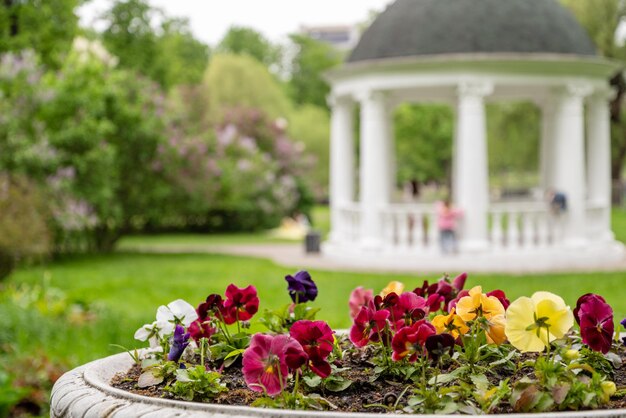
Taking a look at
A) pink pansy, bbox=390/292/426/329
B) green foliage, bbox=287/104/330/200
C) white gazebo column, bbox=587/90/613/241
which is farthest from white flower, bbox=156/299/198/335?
green foliage, bbox=287/104/330/200

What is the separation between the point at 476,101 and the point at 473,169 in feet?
4.56

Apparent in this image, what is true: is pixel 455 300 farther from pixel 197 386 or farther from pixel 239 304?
pixel 197 386

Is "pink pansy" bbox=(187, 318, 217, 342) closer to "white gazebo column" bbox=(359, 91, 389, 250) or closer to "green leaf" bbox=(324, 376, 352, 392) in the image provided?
"green leaf" bbox=(324, 376, 352, 392)

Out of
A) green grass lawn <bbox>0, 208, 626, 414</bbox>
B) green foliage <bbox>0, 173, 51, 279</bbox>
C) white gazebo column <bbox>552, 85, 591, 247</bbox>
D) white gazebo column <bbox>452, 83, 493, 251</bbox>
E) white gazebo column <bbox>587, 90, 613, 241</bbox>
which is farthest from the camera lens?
white gazebo column <bbox>587, 90, 613, 241</bbox>

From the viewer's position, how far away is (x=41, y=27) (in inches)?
977

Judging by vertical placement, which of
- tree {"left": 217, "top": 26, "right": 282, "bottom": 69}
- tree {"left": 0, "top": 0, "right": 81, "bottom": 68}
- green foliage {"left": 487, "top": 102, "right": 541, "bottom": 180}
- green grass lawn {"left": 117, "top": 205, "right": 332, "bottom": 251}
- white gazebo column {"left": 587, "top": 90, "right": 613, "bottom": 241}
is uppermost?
tree {"left": 217, "top": 26, "right": 282, "bottom": 69}

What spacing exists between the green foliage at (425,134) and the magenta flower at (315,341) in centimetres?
4552

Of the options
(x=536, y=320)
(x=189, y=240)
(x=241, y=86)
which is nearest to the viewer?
(x=536, y=320)

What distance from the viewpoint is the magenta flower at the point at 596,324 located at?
351 centimetres

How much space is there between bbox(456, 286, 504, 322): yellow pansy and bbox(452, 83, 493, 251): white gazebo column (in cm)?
1607

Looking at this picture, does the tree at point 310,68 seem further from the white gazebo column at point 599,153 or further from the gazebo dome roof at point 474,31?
the gazebo dome roof at point 474,31

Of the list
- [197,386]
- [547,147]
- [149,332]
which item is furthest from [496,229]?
[197,386]

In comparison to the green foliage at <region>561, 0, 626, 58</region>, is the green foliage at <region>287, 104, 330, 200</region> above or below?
below

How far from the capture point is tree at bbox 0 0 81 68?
24156 mm
